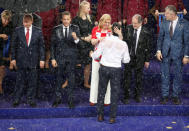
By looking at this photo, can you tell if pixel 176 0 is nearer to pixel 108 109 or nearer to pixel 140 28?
pixel 140 28

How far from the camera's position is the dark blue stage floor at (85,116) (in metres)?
5.81

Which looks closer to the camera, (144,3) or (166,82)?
(166,82)

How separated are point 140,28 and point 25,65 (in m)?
2.33

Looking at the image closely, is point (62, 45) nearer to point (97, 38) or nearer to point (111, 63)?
point (97, 38)

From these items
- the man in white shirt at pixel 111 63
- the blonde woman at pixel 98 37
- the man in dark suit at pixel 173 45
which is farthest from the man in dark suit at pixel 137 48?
the man in white shirt at pixel 111 63

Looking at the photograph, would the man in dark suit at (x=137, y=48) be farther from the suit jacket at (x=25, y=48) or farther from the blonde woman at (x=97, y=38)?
the suit jacket at (x=25, y=48)

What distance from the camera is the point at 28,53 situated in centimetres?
629

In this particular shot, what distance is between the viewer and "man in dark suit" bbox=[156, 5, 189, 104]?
21.1ft

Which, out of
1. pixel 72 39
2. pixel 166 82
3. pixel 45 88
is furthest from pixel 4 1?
pixel 166 82

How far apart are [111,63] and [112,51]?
0.21m

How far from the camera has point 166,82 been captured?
Answer: 6648 millimetres

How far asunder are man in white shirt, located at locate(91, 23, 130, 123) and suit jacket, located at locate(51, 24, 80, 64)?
2.31 ft

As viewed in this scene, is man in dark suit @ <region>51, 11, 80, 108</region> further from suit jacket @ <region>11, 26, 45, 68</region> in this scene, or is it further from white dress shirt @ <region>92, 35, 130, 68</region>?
white dress shirt @ <region>92, 35, 130, 68</region>

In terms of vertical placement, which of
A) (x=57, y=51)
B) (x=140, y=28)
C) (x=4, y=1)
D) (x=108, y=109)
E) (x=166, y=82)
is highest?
(x=4, y=1)
